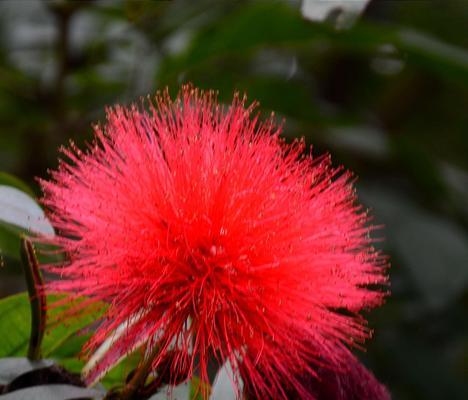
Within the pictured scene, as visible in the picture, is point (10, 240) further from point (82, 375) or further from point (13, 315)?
point (82, 375)

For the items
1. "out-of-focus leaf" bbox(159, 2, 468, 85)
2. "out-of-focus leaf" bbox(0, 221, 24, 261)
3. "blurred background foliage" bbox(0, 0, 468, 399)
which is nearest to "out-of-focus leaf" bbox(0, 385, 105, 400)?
"out-of-focus leaf" bbox(0, 221, 24, 261)

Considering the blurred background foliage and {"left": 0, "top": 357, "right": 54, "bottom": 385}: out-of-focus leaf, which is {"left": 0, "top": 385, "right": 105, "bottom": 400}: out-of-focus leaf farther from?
the blurred background foliage

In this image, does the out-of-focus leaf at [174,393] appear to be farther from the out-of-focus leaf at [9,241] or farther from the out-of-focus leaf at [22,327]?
the out-of-focus leaf at [9,241]

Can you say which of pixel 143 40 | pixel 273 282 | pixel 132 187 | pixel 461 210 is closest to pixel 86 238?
pixel 132 187

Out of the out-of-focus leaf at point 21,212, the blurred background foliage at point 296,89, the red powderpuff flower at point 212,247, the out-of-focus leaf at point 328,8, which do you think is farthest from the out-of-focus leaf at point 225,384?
the blurred background foliage at point 296,89

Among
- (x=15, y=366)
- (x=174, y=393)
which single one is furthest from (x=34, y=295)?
(x=174, y=393)

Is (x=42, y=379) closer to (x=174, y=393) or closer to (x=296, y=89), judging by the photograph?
(x=174, y=393)
